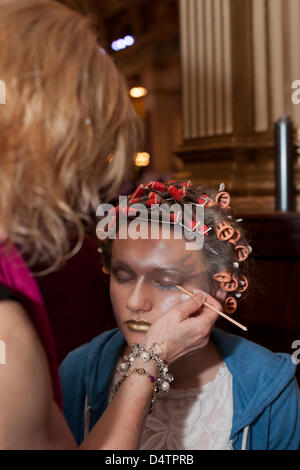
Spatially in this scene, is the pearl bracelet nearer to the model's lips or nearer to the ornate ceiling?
the model's lips

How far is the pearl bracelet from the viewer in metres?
0.79

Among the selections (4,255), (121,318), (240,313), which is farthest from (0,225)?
(240,313)

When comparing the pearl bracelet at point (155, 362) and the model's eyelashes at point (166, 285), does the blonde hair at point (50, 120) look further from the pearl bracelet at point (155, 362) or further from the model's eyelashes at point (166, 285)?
the model's eyelashes at point (166, 285)

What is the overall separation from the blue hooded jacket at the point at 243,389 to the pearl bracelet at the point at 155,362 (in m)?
0.34

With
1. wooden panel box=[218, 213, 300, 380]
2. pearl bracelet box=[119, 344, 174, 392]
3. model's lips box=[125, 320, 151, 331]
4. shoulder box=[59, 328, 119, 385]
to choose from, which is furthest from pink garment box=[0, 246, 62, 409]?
wooden panel box=[218, 213, 300, 380]

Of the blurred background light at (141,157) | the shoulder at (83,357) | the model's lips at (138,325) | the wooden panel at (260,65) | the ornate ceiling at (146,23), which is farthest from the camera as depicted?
the ornate ceiling at (146,23)

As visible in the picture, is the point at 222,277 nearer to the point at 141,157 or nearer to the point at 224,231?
the point at 224,231

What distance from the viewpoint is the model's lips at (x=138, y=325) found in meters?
0.98

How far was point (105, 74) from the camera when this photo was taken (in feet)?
2.06

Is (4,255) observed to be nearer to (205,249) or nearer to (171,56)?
(205,249)

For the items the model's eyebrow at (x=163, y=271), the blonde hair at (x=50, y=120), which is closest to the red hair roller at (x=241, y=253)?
the model's eyebrow at (x=163, y=271)

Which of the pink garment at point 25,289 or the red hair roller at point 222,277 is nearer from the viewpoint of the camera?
the pink garment at point 25,289

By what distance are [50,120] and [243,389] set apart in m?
0.73

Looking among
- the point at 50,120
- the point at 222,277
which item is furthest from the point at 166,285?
the point at 50,120
